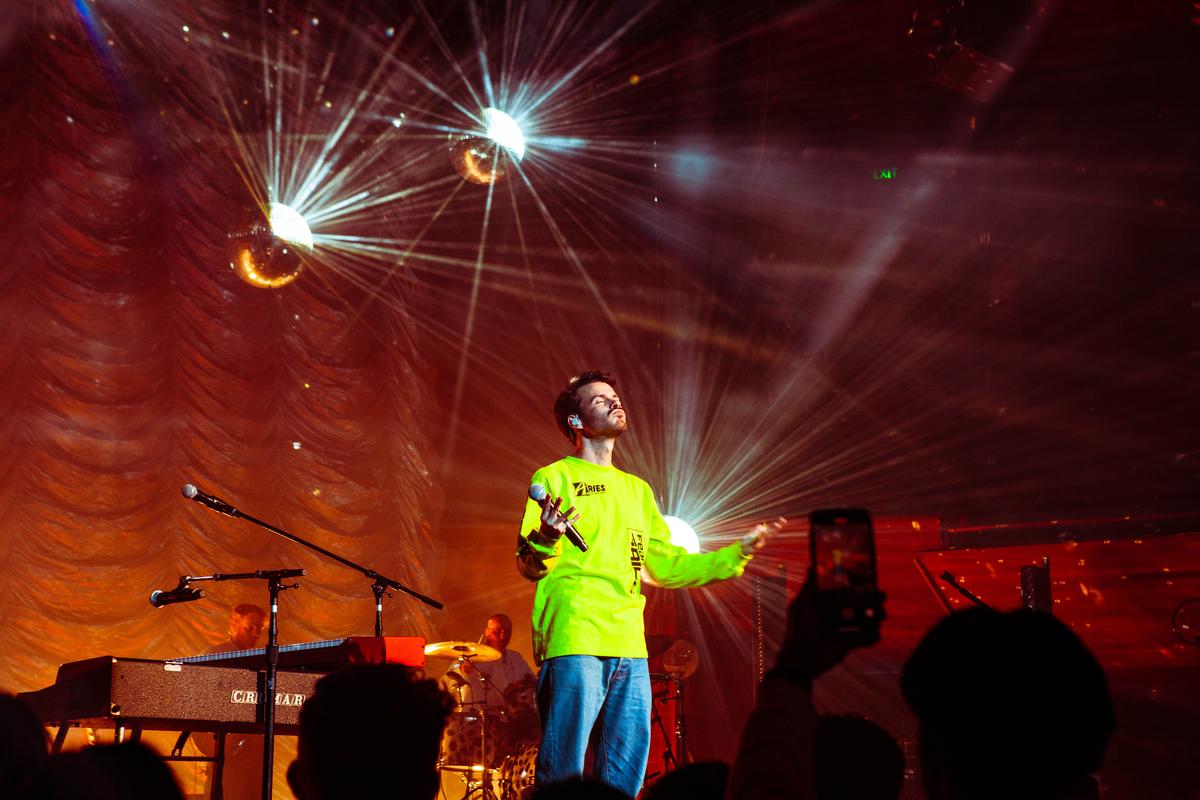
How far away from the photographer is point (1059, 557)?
6566 mm

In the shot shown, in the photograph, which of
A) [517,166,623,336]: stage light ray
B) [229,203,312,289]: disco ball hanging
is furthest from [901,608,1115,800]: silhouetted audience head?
[517,166,623,336]: stage light ray

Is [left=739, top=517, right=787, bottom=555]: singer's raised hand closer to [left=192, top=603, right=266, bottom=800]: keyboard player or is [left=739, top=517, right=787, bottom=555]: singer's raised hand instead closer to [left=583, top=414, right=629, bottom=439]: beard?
[left=583, top=414, right=629, bottom=439]: beard

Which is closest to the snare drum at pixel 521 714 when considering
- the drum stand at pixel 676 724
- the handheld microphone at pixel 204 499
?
the drum stand at pixel 676 724

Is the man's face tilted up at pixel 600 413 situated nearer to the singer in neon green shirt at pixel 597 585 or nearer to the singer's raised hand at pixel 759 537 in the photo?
the singer in neon green shirt at pixel 597 585

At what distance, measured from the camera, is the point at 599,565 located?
4.07 m

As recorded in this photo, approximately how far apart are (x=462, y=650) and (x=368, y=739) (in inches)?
279

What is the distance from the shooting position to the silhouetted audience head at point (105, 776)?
1.46 metres

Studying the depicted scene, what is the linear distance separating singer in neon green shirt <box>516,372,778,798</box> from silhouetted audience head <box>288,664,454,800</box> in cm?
190

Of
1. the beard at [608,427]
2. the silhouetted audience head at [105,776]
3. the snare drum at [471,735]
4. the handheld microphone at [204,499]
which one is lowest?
the snare drum at [471,735]

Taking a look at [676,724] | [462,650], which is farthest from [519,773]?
[676,724]

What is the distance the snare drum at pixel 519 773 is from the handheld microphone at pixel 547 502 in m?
4.07

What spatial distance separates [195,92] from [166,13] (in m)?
0.72

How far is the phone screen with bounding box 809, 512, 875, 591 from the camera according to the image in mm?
1370

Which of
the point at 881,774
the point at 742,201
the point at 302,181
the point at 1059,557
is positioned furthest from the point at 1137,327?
the point at 302,181
